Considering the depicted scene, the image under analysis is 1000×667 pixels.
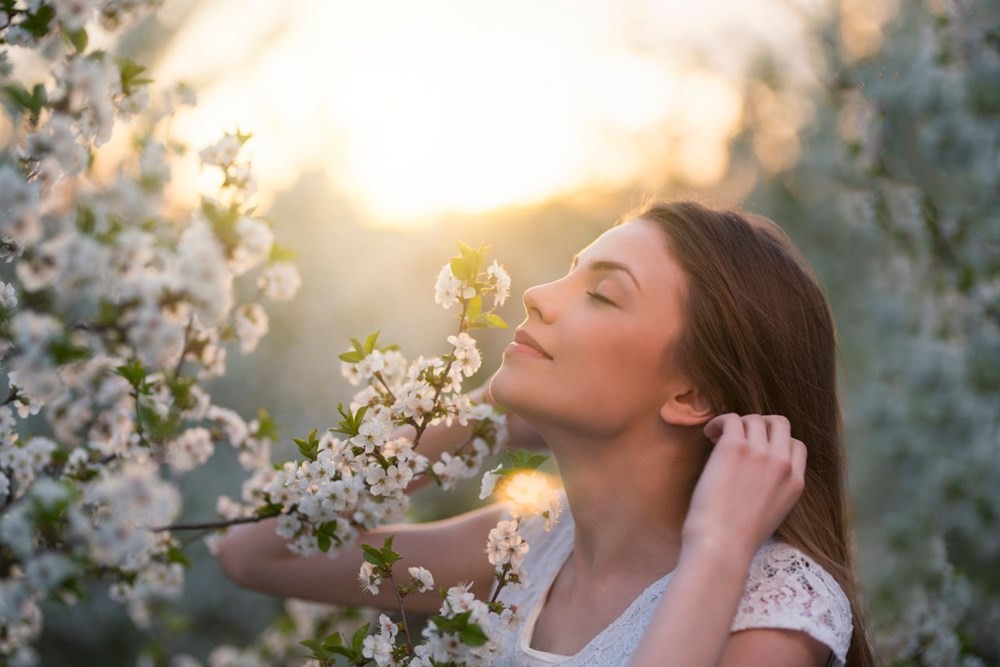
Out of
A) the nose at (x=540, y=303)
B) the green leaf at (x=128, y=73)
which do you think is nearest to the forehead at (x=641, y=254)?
the nose at (x=540, y=303)

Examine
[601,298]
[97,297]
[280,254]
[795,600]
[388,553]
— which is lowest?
[795,600]

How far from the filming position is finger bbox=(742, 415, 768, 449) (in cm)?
152

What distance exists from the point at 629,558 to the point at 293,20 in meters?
4.84

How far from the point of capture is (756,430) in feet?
5.15

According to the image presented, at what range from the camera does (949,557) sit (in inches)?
150

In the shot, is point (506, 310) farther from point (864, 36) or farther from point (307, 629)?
point (307, 629)

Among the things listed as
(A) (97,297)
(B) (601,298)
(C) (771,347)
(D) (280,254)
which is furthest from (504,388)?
(A) (97,297)

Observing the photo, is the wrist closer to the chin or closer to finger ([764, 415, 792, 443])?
finger ([764, 415, 792, 443])

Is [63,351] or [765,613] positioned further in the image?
[765,613]

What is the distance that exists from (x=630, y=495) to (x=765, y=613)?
384 millimetres

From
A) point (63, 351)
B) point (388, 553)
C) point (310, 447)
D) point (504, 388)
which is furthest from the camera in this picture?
point (504, 388)

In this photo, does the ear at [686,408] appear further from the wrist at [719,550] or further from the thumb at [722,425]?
the wrist at [719,550]

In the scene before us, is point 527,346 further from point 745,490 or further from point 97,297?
point 97,297

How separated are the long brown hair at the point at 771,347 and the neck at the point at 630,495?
0.16 meters
